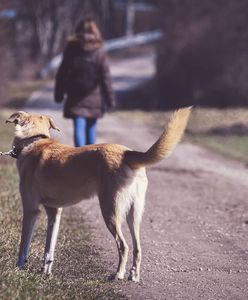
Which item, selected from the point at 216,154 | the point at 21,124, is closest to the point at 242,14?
the point at 216,154

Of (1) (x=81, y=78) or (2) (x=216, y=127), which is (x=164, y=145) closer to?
(1) (x=81, y=78)

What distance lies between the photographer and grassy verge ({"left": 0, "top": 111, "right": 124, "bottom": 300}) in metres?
5.34

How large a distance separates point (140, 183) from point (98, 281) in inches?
32.5

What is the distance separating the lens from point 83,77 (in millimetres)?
10836

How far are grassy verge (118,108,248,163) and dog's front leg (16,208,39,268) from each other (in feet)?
33.2

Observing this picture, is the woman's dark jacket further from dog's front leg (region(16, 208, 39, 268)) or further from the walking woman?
dog's front leg (region(16, 208, 39, 268))

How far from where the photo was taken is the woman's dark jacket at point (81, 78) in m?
10.8

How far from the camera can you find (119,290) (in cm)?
596

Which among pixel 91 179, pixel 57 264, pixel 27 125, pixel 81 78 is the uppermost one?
pixel 27 125

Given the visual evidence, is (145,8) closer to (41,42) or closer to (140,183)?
(41,42)

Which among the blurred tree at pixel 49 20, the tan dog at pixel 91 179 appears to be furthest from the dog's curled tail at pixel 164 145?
the blurred tree at pixel 49 20

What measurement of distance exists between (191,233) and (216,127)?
48.4 feet

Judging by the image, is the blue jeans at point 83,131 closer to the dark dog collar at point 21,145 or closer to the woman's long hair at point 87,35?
the woman's long hair at point 87,35

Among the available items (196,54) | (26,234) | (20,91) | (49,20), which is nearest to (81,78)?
(26,234)
